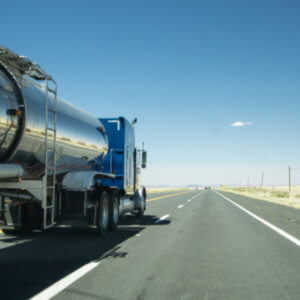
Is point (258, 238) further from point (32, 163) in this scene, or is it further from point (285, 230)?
point (32, 163)

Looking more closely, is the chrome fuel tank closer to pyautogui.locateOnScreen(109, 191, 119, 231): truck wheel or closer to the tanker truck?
the tanker truck

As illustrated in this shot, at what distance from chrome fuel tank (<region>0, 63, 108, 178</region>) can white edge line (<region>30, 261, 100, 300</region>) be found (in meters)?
2.51

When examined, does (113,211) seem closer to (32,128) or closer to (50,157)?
(50,157)

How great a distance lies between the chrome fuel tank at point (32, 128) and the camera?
6859mm

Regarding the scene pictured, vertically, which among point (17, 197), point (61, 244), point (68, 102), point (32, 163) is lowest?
point (61, 244)

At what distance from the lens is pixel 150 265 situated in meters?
6.38

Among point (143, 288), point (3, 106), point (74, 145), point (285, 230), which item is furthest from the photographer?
point (285, 230)

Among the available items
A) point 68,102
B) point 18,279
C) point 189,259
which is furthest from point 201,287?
point 68,102

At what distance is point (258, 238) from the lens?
9742mm

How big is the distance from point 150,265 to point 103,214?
12.9 ft

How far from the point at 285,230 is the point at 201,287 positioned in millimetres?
7148

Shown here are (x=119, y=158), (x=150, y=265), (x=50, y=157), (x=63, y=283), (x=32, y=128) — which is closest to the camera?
(x=63, y=283)

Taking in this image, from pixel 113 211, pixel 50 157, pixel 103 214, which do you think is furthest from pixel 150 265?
pixel 113 211

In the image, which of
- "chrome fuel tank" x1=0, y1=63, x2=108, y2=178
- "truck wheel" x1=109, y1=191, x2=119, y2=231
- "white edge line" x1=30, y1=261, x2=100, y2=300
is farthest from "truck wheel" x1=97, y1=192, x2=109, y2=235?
"white edge line" x1=30, y1=261, x2=100, y2=300
